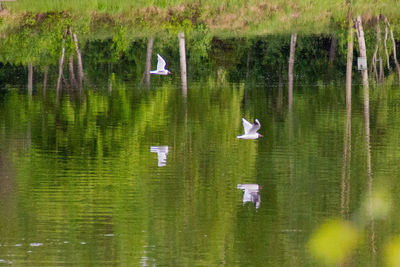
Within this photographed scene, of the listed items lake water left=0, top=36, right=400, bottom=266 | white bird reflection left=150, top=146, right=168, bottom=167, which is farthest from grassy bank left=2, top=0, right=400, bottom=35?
white bird reflection left=150, top=146, right=168, bottom=167

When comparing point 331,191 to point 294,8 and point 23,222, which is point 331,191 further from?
point 294,8

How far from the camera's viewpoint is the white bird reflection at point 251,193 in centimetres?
1952

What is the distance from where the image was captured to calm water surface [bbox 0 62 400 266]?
16.4m

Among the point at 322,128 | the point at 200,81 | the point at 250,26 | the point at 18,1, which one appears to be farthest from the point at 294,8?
the point at 322,128

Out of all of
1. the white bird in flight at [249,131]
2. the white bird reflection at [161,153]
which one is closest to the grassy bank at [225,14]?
the white bird in flight at [249,131]

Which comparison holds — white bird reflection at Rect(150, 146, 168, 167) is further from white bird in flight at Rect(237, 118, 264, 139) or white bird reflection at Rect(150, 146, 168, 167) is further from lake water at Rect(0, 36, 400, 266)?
white bird in flight at Rect(237, 118, 264, 139)

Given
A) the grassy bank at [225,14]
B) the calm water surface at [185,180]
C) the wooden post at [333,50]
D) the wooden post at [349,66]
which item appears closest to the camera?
the calm water surface at [185,180]

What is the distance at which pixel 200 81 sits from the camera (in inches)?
1869

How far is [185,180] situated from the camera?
70.7 feet

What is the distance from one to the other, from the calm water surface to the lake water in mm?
29

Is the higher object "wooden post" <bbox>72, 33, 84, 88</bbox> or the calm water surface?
"wooden post" <bbox>72, 33, 84, 88</bbox>

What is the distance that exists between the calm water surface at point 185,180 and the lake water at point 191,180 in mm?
29

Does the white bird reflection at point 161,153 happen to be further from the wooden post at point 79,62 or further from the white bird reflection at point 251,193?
the wooden post at point 79,62

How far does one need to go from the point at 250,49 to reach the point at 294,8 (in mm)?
8410
